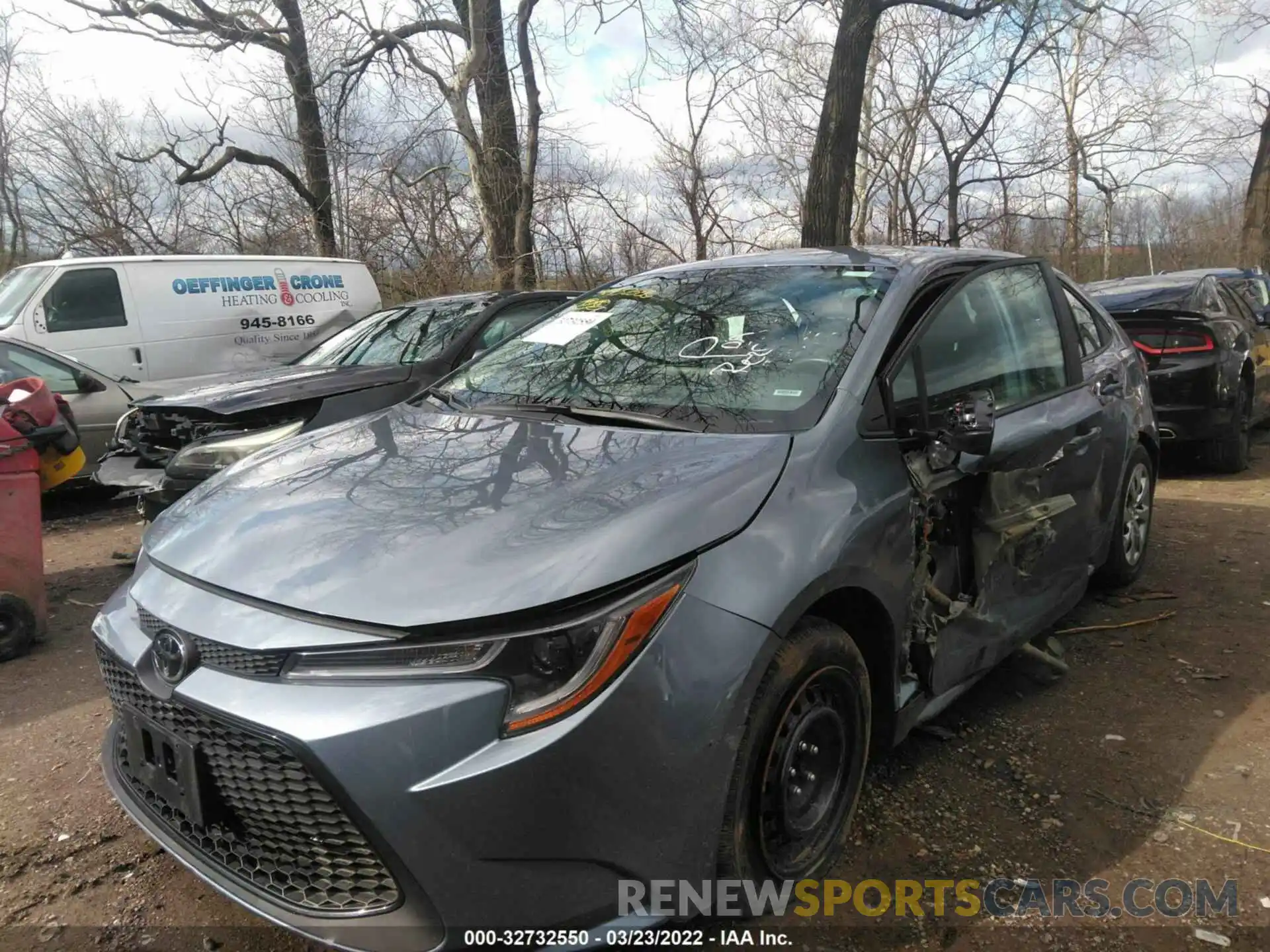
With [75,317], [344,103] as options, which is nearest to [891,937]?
[75,317]

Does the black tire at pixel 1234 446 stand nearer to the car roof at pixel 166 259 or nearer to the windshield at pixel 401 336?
the windshield at pixel 401 336

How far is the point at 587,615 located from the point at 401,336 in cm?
489

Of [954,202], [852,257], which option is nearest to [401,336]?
[852,257]

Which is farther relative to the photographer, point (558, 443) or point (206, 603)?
point (558, 443)

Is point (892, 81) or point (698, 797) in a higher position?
point (892, 81)

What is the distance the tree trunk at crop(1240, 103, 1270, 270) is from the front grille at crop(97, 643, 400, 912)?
21.7m

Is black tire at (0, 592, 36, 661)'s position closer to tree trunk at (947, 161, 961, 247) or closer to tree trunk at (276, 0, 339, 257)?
tree trunk at (276, 0, 339, 257)

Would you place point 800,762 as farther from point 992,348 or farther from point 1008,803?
point 992,348

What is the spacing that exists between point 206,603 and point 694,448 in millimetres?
1214

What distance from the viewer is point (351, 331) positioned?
6.63 metres

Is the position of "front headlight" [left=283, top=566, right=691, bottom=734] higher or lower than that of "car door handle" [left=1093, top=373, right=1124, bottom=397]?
lower

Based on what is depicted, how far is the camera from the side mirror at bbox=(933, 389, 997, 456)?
244 cm

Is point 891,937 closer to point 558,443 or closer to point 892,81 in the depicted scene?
point 558,443

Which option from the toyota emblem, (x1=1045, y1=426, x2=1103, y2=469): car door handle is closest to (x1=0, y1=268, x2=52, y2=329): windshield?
the toyota emblem
